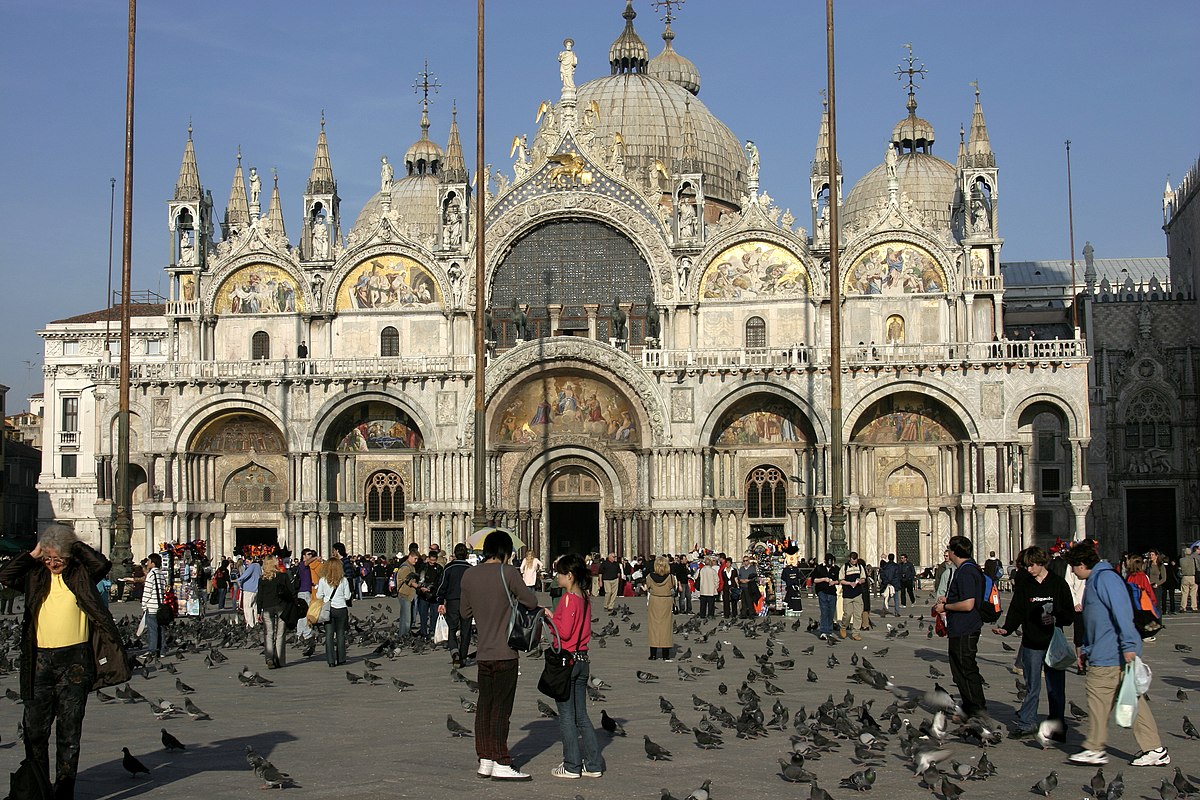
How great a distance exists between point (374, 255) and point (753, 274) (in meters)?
13.5

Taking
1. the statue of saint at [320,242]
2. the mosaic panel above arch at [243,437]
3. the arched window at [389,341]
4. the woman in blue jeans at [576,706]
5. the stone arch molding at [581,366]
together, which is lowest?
the woman in blue jeans at [576,706]

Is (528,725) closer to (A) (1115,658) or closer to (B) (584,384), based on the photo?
→ (A) (1115,658)

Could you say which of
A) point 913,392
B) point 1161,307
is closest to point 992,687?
point 913,392

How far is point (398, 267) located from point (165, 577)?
3097 cm

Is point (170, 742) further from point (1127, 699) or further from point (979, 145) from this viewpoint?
point (979, 145)

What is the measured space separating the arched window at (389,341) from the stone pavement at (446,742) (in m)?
30.9

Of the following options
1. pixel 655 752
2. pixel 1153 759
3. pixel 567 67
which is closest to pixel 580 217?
pixel 567 67

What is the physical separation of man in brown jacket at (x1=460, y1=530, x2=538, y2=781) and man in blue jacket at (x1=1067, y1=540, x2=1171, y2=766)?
5.14m

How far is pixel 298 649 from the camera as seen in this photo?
26297mm

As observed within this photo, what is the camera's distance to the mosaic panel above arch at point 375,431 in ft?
173

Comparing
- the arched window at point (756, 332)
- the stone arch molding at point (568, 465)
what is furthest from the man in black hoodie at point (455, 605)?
the arched window at point (756, 332)

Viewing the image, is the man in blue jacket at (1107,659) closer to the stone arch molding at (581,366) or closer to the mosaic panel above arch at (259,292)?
the stone arch molding at (581,366)

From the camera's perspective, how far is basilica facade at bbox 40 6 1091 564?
49875 millimetres

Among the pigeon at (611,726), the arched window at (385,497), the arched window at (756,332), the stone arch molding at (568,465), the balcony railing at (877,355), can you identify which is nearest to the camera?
the pigeon at (611,726)
